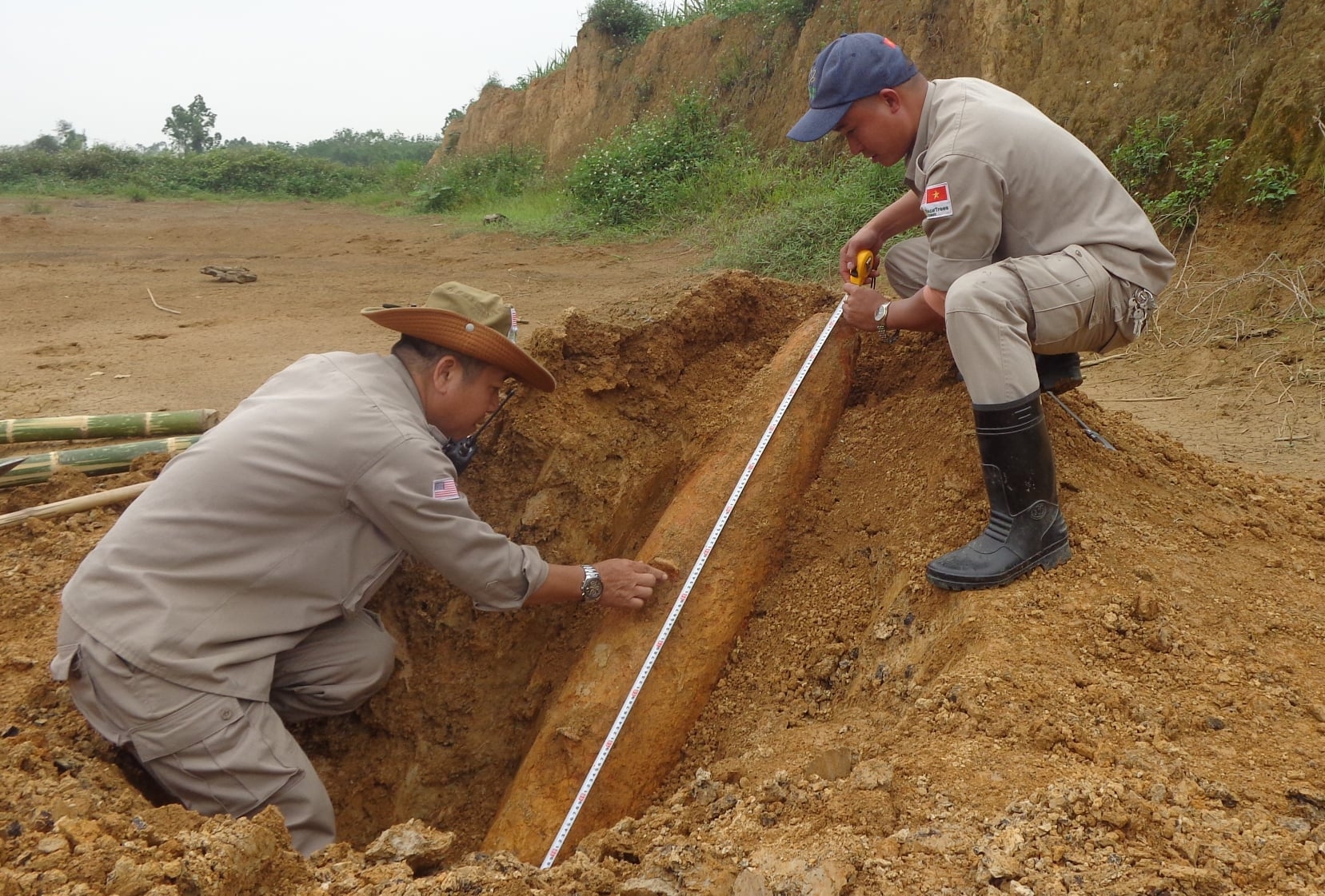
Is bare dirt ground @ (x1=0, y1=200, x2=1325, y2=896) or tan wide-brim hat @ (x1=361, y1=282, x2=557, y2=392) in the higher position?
tan wide-brim hat @ (x1=361, y1=282, x2=557, y2=392)

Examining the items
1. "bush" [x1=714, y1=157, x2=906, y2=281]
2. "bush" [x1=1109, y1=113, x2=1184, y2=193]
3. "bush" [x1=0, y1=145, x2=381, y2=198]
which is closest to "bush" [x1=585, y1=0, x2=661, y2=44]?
"bush" [x1=0, y1=145, x2=381, y2=198]

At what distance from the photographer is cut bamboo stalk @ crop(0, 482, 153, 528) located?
3.59m

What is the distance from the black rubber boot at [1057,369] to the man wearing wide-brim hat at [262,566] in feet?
5.44

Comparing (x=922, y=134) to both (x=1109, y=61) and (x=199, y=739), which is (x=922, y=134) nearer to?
(x=199, y=739)

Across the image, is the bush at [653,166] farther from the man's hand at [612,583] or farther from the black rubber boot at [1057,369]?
the man's hand at [612,583]

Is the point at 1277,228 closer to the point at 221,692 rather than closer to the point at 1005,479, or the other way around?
the point at 1005,479

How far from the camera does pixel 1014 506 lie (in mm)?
2412

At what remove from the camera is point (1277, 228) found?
5.62 meters

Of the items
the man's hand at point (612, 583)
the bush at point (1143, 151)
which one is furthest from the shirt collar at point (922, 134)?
the bush at point (1143, 151)

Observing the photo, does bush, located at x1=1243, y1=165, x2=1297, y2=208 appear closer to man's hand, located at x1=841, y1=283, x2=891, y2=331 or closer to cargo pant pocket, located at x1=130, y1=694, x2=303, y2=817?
man's hand, located at x1=841, y1=283, x2=891, y2=331

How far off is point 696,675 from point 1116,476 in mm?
1452

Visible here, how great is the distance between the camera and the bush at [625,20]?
1645cm

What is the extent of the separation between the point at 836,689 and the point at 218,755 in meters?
1.62

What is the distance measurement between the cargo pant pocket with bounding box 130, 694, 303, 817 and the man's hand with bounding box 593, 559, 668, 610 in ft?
3.10
